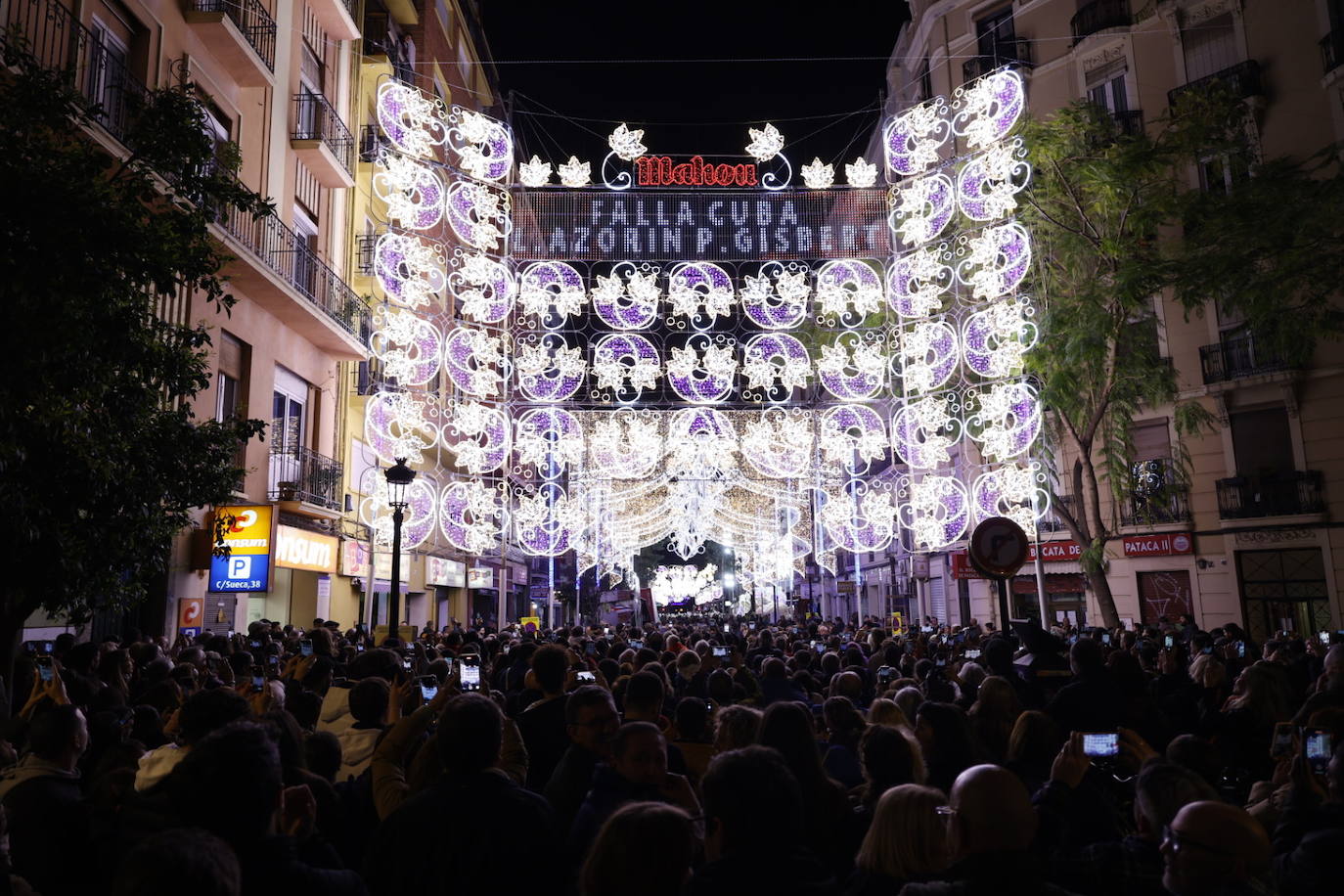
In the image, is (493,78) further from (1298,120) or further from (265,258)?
(1298,120)

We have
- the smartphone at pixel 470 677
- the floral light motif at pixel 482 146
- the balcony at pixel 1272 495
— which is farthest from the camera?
the balcony at pixel 1272 495

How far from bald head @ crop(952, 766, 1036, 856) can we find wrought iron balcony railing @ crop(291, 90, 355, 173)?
2195 centimetres

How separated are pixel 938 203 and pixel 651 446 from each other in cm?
843

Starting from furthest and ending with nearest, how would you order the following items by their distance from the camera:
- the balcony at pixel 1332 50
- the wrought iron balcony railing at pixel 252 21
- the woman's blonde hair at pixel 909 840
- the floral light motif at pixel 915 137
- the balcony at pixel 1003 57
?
the balcony at pixel 1003 57
the balcony at pixel 1332 50
the floral light motif at pixel 915 137
the wrought iron balcony railing at pixel 252 21
the woman's blonde hair at pixel 909 840

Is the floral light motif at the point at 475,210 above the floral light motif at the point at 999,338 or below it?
above

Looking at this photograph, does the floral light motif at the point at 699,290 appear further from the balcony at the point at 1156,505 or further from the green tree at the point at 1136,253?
the balcony at the point at 1156,505

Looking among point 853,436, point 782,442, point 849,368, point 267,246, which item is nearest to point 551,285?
point 267,246

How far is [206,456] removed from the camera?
384 inches

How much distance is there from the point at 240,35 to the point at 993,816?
64.3 feet

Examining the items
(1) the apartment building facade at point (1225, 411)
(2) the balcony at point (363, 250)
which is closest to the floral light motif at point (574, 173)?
(2) the balcony at point (363, 250)

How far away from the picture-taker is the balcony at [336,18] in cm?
2375

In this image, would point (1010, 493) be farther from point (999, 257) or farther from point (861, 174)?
point (861, 174)

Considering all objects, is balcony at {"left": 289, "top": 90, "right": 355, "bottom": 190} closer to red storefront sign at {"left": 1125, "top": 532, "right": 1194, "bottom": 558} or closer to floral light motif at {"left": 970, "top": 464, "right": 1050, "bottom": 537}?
floral light motif at {"left": 970, "top": 464, "right": 1050, "bottom": 537}

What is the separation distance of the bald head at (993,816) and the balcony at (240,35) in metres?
19.0
